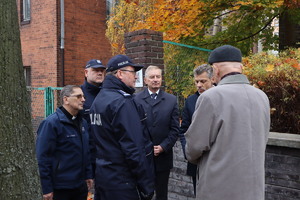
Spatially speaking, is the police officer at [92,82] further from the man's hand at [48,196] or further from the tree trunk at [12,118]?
the tree trunk at [12,118]

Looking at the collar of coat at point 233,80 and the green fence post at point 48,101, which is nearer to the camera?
the collar of coat at point 233,80

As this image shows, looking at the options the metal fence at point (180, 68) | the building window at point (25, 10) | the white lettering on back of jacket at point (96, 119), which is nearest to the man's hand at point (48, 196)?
the white lettering on back of jacket at point (96, 119)

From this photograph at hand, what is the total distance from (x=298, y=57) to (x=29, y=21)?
1206cm

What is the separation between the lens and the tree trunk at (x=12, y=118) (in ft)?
9.06

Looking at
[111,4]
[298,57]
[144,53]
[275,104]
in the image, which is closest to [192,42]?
[144,53]

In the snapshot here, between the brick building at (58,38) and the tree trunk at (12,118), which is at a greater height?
the brick building at (58,38)

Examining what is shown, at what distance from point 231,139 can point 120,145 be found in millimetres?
1059

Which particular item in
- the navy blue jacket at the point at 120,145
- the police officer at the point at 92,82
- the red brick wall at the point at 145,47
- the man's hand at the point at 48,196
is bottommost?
the man's hand at the point at 48,196

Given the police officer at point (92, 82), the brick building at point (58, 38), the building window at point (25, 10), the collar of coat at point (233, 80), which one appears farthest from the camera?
the building window at point (25, 10)

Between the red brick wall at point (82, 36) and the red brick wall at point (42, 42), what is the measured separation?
0.53 m

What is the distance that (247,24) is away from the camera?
9.30m

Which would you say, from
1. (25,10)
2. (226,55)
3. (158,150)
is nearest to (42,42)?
(25,10)

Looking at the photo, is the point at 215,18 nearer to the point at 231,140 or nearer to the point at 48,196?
the point at 48,196

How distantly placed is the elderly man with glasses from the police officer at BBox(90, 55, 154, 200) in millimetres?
571
